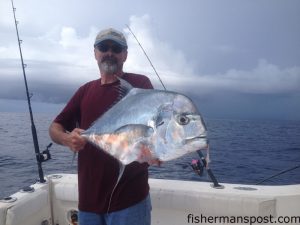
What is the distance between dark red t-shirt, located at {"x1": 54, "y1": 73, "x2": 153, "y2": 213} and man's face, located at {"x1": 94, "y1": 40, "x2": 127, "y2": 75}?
0.13 metres

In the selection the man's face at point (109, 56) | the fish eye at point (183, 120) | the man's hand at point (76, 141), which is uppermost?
the man's face at point (109, 56)

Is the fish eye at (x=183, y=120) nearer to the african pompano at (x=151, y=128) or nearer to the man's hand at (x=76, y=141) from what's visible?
the african pompano at (x=151, y=128)

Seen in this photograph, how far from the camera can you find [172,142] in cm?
203

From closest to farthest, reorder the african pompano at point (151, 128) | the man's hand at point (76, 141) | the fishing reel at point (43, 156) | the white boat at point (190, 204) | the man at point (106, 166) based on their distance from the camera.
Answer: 1. the african pompano at point (151, 128)
2. the man's hand at point (76, 141)
3. the man at point (106, 166)
4. the white boat at point (190, 204)
5. the fishing reel at point (43, 156)

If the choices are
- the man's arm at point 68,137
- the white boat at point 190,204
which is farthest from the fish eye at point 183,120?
the white boat at point 190,204

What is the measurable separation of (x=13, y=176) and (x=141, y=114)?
12750mm

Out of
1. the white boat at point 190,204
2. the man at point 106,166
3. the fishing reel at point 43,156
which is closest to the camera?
the man at point 106,166

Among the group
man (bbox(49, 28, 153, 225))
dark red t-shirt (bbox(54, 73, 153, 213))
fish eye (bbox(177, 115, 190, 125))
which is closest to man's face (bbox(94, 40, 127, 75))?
man (bbox(49, 28, 153, 225))

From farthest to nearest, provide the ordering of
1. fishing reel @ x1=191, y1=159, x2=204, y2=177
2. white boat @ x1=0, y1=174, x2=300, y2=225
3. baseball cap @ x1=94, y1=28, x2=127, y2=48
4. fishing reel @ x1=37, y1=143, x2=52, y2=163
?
fishing reel @ x1=37, y1=143, x2=52, y2=163, fishing reel @ x1=191, y1=159, x2=204, y2=177, white boat @ x1=0, y1=174, x2=300, y2=225, baseball cap @ x1=94, y1=28, x2=127, y2=48

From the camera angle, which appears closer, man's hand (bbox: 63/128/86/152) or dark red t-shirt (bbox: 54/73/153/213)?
Answer: man's hand (bbox: 63/128/86/152)

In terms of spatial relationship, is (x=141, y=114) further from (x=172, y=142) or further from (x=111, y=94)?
(x=111, y=94)

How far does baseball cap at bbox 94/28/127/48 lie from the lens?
2982 millimetres

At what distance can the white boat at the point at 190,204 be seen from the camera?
3.87 m

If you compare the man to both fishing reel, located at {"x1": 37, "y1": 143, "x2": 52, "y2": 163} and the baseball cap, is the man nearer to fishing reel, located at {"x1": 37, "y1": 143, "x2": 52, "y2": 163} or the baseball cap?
the baseball cap
